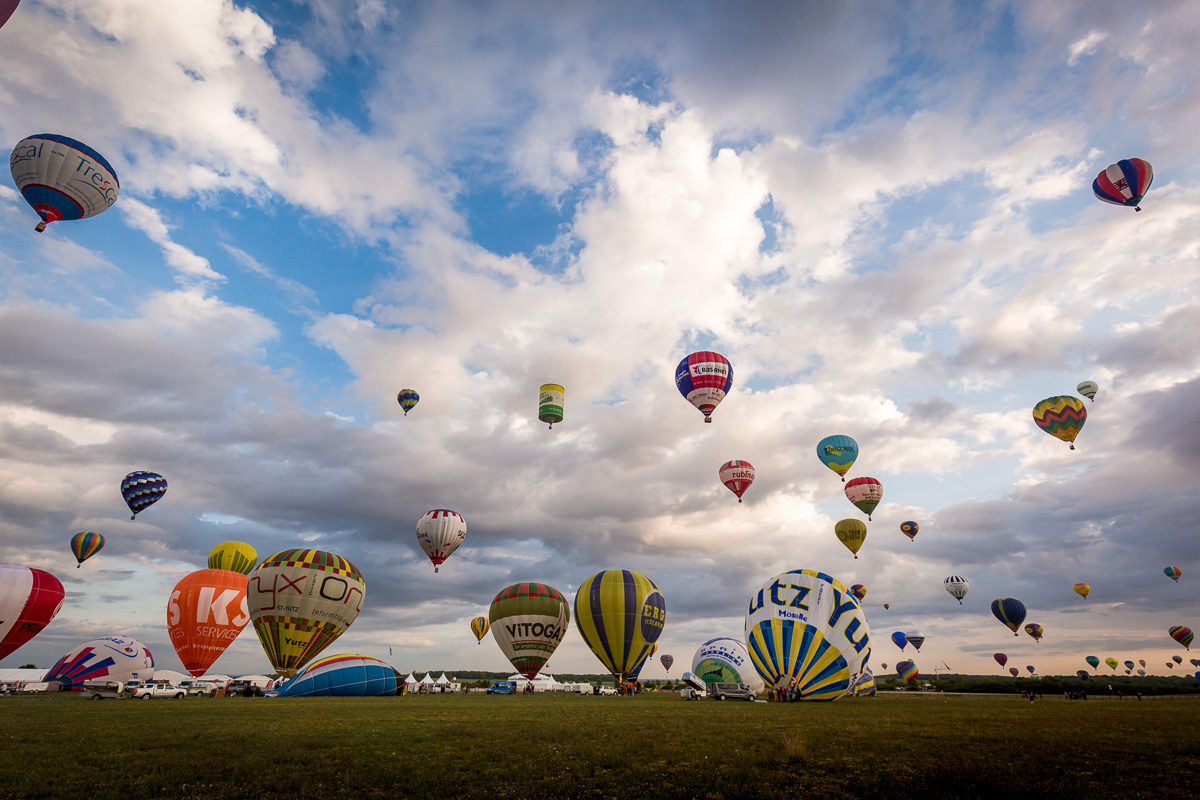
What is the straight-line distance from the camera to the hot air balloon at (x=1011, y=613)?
2596 inches

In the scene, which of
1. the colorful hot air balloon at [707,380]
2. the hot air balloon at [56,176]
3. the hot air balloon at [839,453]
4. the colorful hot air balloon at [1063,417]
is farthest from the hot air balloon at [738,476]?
the hot air balloon at [56,176]

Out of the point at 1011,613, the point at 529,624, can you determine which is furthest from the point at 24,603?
the point at 1011,613

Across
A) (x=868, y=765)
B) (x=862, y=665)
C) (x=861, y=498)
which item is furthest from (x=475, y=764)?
(x=861, y=498)

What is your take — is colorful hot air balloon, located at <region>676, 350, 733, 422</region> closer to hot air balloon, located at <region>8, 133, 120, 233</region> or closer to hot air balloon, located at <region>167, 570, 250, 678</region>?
hot air balloon, located at <region>167, 570, 250, 678</region>

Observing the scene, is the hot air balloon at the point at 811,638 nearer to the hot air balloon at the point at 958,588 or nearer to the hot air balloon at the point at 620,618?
the hot air balloon at the point at 620,618

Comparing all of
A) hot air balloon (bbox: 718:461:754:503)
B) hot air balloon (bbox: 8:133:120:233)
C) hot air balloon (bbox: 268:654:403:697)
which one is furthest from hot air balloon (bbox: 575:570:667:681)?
hot air balloon (bbox: 8:133:120:233)

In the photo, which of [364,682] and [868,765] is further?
[364,682]

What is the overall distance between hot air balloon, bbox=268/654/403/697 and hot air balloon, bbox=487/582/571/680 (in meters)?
12.4

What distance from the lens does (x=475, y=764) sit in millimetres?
12852

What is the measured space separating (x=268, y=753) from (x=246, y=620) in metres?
34.6

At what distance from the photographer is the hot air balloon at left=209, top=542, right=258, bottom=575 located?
51.9 m

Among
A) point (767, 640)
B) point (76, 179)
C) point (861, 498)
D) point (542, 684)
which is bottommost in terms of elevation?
point (542, 684)

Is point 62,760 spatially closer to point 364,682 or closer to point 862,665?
point 364,682

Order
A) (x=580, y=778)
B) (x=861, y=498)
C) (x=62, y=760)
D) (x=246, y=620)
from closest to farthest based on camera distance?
(x=580, y=778) < (x=62, y=760) < (x=246, y=620) < (x=861, y=498)
